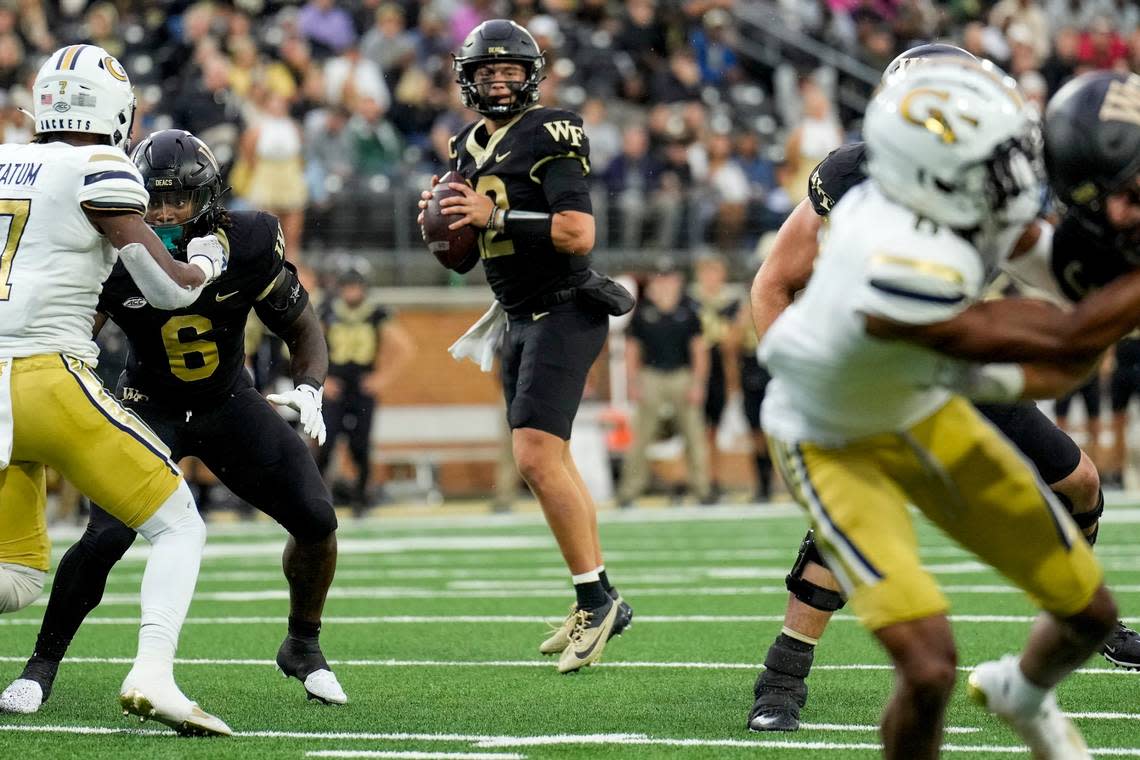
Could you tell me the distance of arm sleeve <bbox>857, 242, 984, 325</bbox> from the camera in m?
3.04

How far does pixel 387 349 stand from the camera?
1316 centimetres

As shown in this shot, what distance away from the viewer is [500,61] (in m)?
5.92

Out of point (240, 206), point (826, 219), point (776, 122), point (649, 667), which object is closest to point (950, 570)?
point (649, 667)

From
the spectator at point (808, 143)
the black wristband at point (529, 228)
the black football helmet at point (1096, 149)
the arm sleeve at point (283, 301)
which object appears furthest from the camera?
the spectator at point (808, 143)

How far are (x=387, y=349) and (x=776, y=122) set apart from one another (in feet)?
17.2

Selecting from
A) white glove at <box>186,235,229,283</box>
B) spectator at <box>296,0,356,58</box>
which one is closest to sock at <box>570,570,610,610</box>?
white glove at <box>186,235,229,283</box>

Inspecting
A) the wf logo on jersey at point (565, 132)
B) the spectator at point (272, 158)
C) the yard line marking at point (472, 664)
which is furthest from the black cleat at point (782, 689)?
the spectator at point (272, 158)

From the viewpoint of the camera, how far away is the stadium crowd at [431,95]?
13922 mm

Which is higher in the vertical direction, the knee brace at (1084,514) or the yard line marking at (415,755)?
the knee brace at (1084,514)

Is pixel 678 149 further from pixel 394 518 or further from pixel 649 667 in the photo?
pixel 649 667

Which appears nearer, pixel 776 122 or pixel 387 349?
pixel 387 349

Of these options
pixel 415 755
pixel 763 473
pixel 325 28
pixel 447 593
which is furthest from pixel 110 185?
pixel 325 28

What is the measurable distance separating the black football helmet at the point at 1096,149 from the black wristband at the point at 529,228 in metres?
2.57

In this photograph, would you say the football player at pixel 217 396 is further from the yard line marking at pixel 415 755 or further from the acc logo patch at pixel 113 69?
the yard line marking at pixel 415 755
